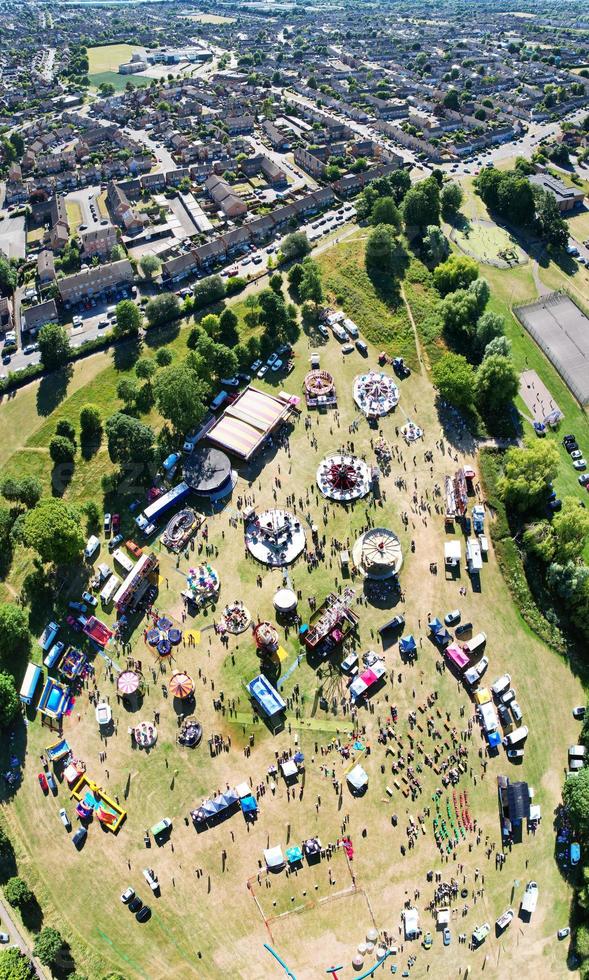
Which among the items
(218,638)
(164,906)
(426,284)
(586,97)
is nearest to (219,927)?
(164,906)

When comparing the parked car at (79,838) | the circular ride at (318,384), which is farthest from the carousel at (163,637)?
the circular ride at (318,384)

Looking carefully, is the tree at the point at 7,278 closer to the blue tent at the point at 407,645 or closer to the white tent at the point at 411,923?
the blue tent at the point at 407,645

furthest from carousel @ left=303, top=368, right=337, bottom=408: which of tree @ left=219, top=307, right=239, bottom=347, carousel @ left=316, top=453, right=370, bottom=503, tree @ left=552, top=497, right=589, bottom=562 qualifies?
tree @ left=552, top=497, right=589, bottom=562

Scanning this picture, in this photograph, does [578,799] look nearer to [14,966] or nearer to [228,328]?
[14,966]

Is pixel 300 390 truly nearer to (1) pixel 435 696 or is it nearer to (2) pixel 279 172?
(1) pixel 435 696

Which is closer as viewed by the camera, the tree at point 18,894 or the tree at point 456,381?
the tree at point 18,894

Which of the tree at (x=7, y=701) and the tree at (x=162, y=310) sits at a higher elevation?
the tree at (x=162, y=310)
